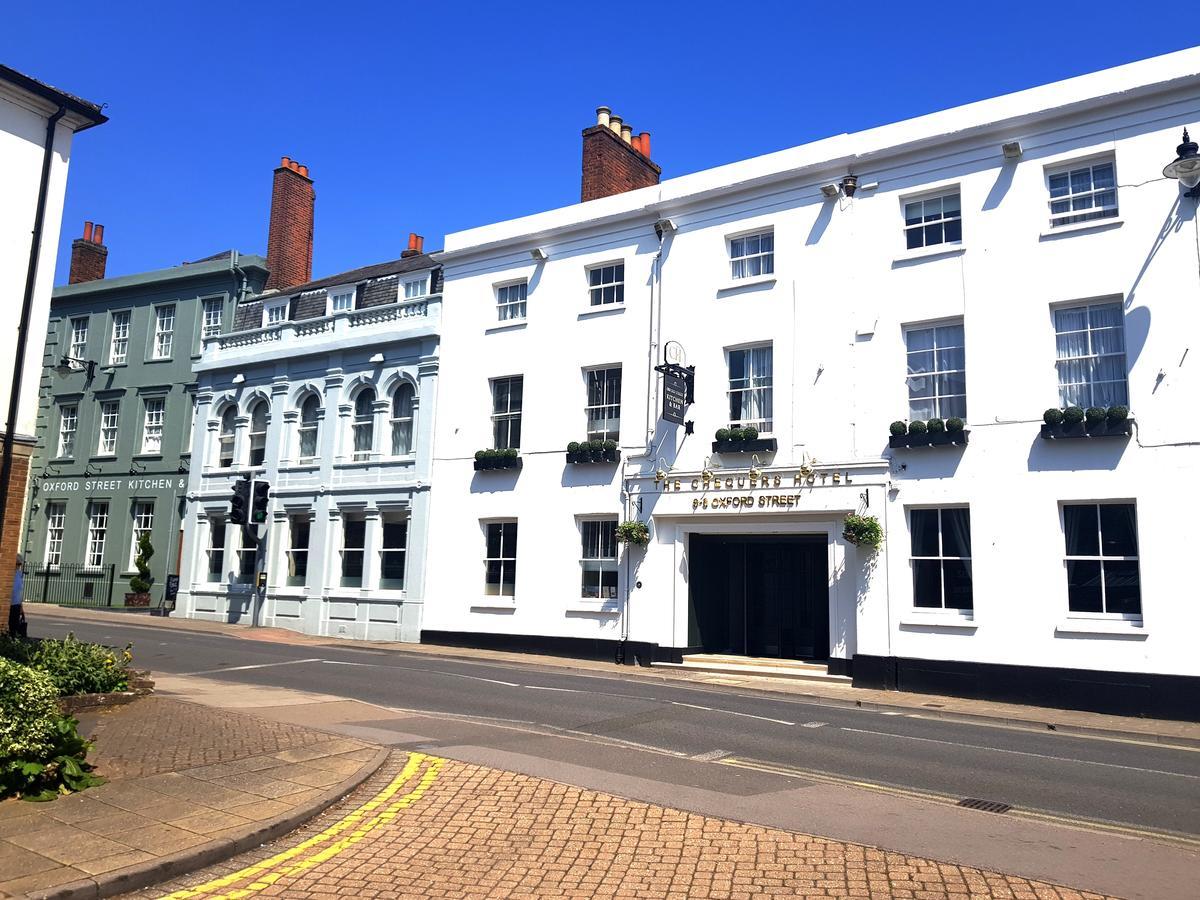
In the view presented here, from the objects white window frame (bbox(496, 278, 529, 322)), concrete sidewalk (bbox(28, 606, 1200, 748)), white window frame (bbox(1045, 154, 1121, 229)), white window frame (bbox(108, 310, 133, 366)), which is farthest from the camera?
white window frame (bbox(108, 310, 133, 366))

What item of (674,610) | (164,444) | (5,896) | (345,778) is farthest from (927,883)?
(164,444)

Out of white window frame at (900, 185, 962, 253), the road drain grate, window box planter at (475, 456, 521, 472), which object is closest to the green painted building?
window box planter at (475, 456, 521, 472)

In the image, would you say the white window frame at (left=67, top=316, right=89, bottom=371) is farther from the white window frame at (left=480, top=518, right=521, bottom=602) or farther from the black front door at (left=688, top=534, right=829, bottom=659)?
the black front door at (left=688, top=534, right=829, bottom=659)

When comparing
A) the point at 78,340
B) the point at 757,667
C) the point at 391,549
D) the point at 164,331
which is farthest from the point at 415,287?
the point at 78,340

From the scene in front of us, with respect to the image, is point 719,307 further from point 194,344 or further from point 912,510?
point 194,344

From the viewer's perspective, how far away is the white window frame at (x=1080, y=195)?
17.3m

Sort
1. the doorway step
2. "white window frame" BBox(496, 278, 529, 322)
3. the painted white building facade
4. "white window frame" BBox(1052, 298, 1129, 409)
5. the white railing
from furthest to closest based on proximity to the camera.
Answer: the white railing, the painted white building facade, "white window frame" BBox(496, 278, 529, 322), the doorway step, "white window frame" BBox(1052, 298, 1129, 409)

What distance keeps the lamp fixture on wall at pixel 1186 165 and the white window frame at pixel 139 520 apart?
3109 cm

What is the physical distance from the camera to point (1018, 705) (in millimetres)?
16578

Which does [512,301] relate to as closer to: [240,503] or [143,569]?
[240,503]

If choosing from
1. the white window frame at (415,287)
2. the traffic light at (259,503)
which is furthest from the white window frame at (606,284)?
the traffic light at (259,503)

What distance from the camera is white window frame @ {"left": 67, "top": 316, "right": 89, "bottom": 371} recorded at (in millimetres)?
35031

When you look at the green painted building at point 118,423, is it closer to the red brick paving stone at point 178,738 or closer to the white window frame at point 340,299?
the white window frame at point 340,299

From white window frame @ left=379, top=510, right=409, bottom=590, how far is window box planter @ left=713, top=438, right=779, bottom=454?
9915 mm
